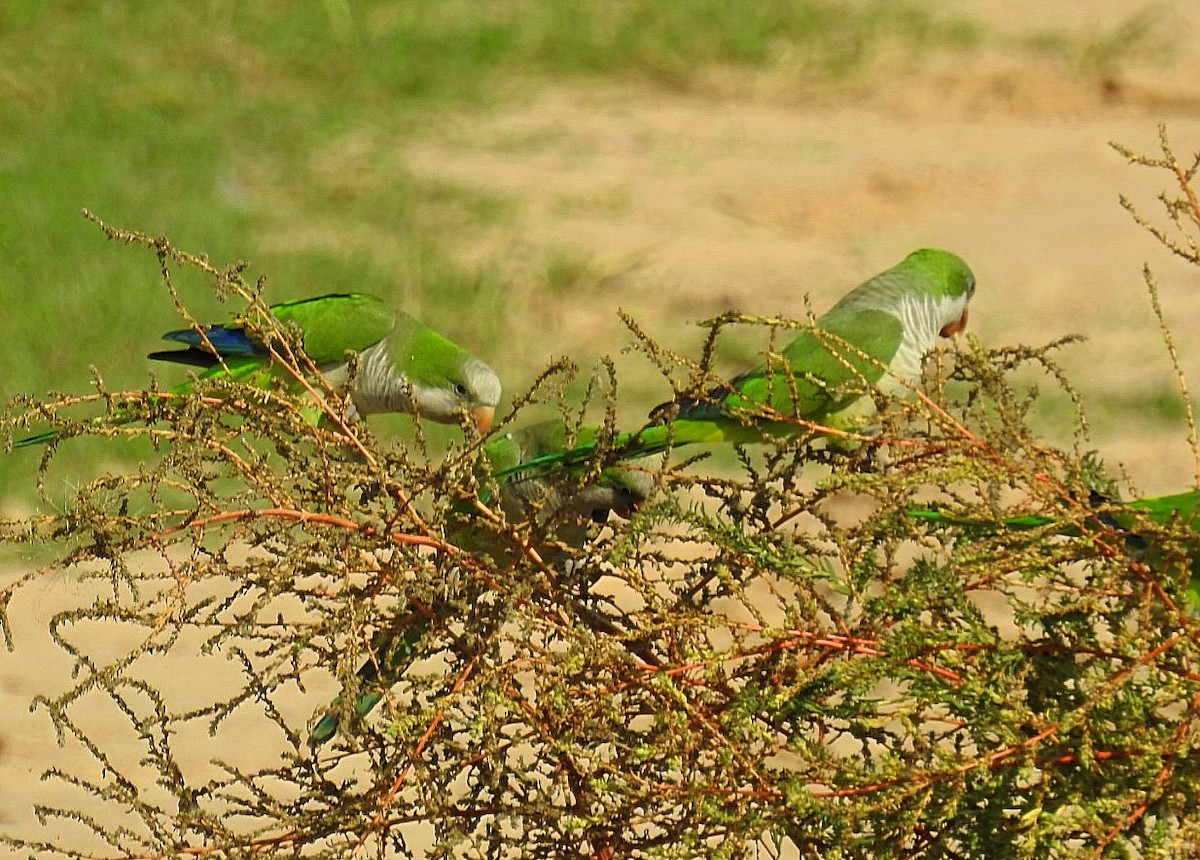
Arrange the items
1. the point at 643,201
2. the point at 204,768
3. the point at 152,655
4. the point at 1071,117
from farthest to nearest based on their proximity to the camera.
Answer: the point at 1071,117, the point at 643,201, the point at 152,655, the point at 204,768

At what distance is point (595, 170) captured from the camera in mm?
9102

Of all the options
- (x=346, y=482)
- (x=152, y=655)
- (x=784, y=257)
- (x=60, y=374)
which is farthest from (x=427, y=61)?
(x=346, y=482)

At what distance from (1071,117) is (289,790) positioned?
6.84 m

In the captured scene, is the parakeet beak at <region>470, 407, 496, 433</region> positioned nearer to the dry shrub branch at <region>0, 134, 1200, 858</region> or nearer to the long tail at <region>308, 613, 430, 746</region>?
the long tail at <region>308, 613, 430, 746</region>

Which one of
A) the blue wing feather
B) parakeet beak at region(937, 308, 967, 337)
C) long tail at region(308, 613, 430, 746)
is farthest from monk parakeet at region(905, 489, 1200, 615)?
parakeet beak at region(937, 308, 967, 337)

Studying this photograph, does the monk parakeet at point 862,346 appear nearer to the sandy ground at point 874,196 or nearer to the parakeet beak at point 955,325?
the parakeet beak at point 955,325

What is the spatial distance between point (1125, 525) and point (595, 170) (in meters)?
6.58

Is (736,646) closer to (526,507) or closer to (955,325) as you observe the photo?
(526,507)

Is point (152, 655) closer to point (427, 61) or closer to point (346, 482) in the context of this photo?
point (346, 482)

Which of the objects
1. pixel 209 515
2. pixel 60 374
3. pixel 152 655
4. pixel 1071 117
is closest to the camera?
pixel 209 515

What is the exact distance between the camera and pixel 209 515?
251 centimetres

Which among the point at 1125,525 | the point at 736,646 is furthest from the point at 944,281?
the point at 736,646

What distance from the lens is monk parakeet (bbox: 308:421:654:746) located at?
2646 mm

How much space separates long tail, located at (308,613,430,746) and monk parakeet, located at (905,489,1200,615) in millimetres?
743
